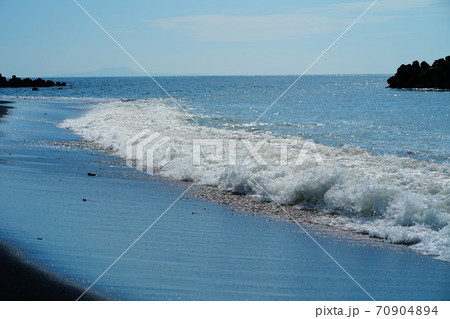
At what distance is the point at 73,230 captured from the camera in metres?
7.63

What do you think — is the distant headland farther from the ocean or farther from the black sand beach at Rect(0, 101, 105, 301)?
the black sand beach at Rect(0, 101, 105, 301)

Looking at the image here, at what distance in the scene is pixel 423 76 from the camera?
78.9 m

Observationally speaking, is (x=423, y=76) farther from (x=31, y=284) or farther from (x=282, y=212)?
(x=31, y=284)

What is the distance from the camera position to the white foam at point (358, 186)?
8.43 metres

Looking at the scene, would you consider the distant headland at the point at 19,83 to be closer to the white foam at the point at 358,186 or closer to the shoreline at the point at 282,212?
the white foam at the point at 358,186

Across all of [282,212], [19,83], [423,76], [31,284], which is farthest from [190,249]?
[19,83]

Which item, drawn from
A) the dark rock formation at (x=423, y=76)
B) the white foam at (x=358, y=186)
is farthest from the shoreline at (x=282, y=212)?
the dark rock formation at (x=423, y=76)

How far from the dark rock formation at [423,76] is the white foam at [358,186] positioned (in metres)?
64.2

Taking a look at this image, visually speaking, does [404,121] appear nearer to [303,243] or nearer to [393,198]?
[393,198]

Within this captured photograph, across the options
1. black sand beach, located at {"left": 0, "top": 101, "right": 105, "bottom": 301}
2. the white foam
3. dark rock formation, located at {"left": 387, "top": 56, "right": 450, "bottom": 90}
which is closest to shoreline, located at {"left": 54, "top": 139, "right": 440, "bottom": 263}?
the white foam

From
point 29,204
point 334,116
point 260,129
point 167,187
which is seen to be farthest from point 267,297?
point 334,116

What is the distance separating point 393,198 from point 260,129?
14758 mm

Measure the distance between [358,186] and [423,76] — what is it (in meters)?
75.0
